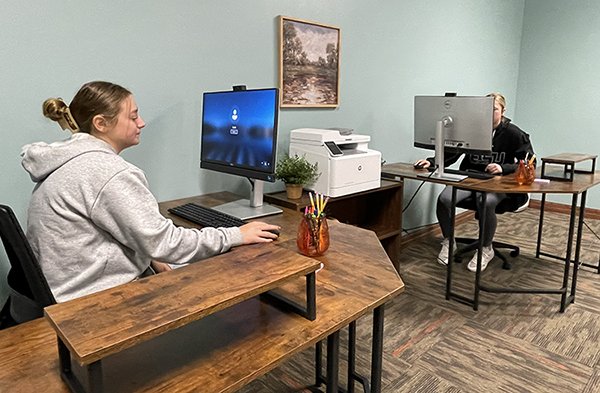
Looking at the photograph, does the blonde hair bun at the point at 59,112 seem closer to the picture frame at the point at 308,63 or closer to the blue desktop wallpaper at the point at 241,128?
the blue desktop wallpaper at the point at 241,128

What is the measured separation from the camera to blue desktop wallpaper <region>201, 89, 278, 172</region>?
6.11 feet

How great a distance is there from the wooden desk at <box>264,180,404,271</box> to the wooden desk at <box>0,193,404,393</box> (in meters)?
1.71

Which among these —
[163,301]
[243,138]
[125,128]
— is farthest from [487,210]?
[163,301]

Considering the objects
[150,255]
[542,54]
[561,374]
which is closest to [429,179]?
[561,374]

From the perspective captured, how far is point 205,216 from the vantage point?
193 cm

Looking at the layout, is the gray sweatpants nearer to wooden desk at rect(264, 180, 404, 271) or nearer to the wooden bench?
wooden desk at rect(264, 180, 404, 271)

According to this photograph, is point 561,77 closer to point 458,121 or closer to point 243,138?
point 458,121

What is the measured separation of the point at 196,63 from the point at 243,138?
2.05ft

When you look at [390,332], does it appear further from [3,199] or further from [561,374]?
[3,199]

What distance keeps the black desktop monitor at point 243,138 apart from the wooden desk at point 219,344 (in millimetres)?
701

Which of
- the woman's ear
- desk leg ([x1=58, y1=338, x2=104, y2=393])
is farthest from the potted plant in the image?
desk leg ([x1=58, y1=338, x2=104, y2=393])

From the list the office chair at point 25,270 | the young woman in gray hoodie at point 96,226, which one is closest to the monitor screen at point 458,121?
the young woman in gray hoodie at point 96,226

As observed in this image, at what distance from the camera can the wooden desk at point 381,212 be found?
3.06 m

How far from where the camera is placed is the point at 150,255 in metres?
1.28
